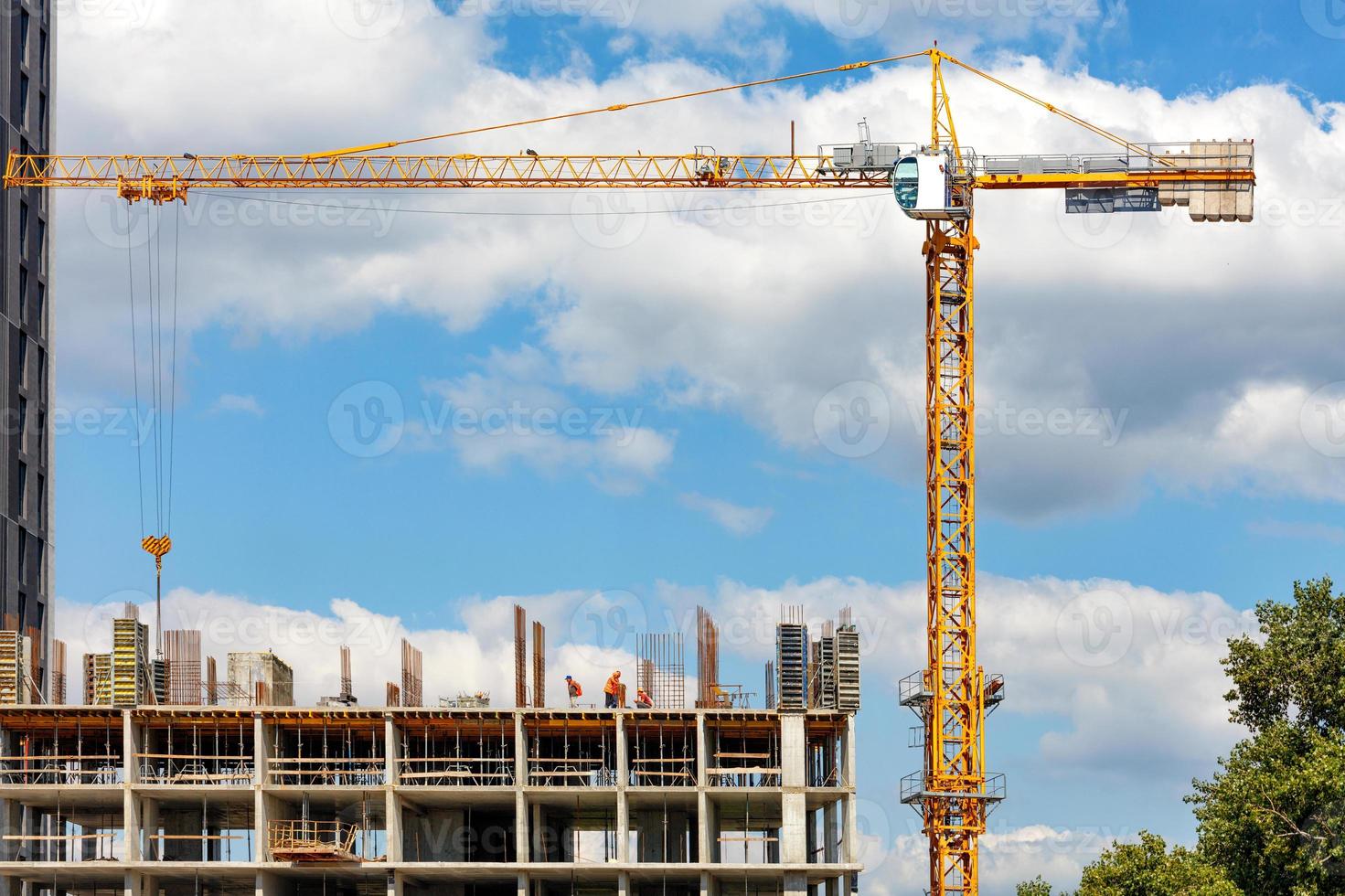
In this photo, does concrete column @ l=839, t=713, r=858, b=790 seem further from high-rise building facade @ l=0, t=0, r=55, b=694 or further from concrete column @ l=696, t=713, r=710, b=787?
high-rise building facade @ l=0, t=0, r=55, b=694

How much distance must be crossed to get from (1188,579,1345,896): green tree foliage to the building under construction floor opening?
56.3 ft

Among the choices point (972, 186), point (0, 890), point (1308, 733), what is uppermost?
point (972, 186)

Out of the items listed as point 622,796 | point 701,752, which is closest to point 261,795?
point 622,796

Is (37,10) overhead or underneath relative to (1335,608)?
overhead

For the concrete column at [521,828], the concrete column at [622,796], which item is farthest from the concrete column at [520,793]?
the concrete column at [622,796]

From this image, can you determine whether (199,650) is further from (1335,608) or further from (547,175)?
(1335,608)

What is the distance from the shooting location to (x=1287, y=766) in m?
84.8

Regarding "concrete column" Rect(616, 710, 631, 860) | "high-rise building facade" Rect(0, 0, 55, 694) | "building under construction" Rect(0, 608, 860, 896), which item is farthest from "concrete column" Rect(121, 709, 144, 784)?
"high-rise building facade" Rect(0, 0, 55, 694)

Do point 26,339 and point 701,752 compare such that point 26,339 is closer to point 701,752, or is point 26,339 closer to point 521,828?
point 521,828

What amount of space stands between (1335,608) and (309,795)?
1780 inches

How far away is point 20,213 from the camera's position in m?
122

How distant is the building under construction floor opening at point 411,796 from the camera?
265 feet

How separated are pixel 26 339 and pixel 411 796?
52.2 meters

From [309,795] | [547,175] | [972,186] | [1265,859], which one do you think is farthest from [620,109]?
[1265,859]
